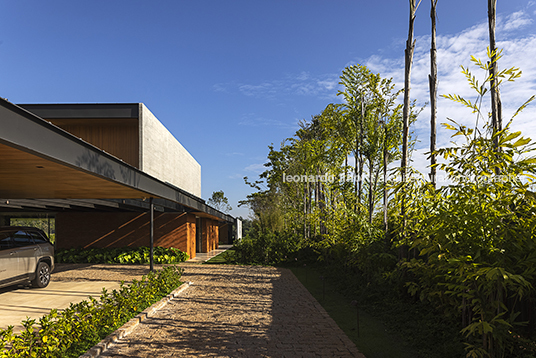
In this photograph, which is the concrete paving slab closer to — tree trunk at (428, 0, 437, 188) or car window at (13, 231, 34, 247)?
car window at (13, 231, 34, 247)

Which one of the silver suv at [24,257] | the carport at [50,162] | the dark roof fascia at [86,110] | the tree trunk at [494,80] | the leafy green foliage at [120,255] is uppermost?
the dark roof fascia at [86,110]

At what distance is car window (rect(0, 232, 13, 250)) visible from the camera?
8.35m

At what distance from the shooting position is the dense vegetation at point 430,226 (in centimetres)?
352

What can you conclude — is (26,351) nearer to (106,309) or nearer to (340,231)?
(106,309)

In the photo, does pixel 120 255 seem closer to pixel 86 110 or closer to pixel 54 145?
pixel 86 110

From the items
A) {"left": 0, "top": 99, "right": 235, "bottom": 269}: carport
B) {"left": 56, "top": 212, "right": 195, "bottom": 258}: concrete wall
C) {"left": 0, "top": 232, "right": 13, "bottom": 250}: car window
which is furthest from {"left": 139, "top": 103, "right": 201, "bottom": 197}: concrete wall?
{"left": 0, "top": 232, "right": 13, "bottom": 250}: car window

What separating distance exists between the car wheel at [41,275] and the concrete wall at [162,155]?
A: 359 inches

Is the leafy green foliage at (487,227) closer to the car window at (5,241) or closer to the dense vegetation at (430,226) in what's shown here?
the dense vegetation at (430,226)

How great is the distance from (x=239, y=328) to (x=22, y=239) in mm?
6499

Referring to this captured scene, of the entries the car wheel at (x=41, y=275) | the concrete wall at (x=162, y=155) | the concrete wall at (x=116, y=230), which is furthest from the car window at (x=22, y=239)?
the concrete wall at (x=162, y=155)

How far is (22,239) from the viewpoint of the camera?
9242mm

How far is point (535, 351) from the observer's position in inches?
152

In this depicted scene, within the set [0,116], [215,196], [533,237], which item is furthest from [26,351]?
[215,196]

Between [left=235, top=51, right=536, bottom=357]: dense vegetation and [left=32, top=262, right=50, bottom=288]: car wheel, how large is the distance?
8316mm
